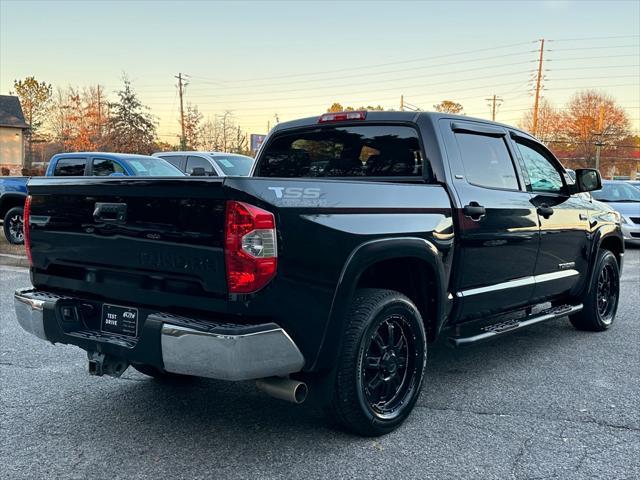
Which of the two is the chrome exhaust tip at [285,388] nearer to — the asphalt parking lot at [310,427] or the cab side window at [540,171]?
the asphalt parking lot at [310,427]

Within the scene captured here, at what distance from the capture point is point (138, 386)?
445 cm

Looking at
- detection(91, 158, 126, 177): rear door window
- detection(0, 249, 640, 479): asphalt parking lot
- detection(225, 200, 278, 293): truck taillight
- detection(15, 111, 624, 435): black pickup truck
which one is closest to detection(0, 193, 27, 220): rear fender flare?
detection(91, 158, 126, 177): rear door window

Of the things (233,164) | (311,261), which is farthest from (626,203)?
(311,261)

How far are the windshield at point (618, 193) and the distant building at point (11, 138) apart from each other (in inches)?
1521

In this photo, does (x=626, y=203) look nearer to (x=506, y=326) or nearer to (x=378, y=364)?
(x=506, y=326)

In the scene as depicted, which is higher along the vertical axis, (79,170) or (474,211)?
(79,170)

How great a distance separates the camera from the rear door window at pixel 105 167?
11.0m

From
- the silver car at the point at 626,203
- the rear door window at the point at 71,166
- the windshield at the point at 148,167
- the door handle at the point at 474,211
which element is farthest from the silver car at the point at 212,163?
the door handle at the point at 474,211

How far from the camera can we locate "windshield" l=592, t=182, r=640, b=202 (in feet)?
51.5

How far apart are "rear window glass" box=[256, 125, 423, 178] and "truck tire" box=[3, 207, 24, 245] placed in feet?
30.7

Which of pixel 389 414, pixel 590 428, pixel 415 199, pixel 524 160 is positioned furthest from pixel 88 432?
pixel 524 160

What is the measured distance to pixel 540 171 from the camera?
17.7 ft

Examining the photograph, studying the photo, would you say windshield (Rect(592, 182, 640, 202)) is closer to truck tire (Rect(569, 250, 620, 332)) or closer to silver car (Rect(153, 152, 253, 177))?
silver car (Rect(153, 152, 253, 177))

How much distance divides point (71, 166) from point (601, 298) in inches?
369
